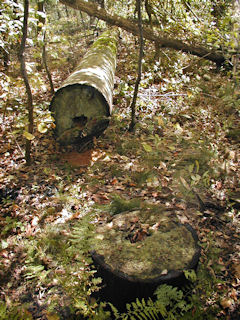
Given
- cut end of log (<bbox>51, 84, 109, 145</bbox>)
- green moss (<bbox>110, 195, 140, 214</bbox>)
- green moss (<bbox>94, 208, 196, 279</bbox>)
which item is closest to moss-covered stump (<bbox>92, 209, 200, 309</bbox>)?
green moss (<bbox>94, 208, 196, 279</bbox>)

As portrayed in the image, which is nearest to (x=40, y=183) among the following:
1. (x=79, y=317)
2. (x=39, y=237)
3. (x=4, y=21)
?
(x=39, y=237)

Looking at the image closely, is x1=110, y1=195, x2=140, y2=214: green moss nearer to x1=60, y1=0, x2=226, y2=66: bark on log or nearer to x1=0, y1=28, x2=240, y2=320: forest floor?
x1=0, y1=28, x2=240, y2=320: forest floor

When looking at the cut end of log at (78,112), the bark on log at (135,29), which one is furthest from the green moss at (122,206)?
the bark on log at (135,29)

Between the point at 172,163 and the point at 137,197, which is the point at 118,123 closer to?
the point at 172,163

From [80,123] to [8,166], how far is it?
1532 mm

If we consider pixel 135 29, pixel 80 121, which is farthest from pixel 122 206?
pixel 135 29

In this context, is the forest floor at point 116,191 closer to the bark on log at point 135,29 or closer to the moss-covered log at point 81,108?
the moss-covered log at point 81,108

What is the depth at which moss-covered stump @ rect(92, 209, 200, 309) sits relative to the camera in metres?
2.04

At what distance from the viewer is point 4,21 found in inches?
132

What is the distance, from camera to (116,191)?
12.0ft

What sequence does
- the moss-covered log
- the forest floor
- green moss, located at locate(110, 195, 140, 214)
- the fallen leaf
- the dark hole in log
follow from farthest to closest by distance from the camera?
the dark hole in log, the moss-covered log, green moss, located at locate(110, 195, 140, 214), the forest floor, the fallen leaf

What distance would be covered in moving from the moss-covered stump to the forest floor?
0.29 m

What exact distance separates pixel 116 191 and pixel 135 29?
6.46 meters

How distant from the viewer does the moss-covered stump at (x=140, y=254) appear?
6.70 feet
